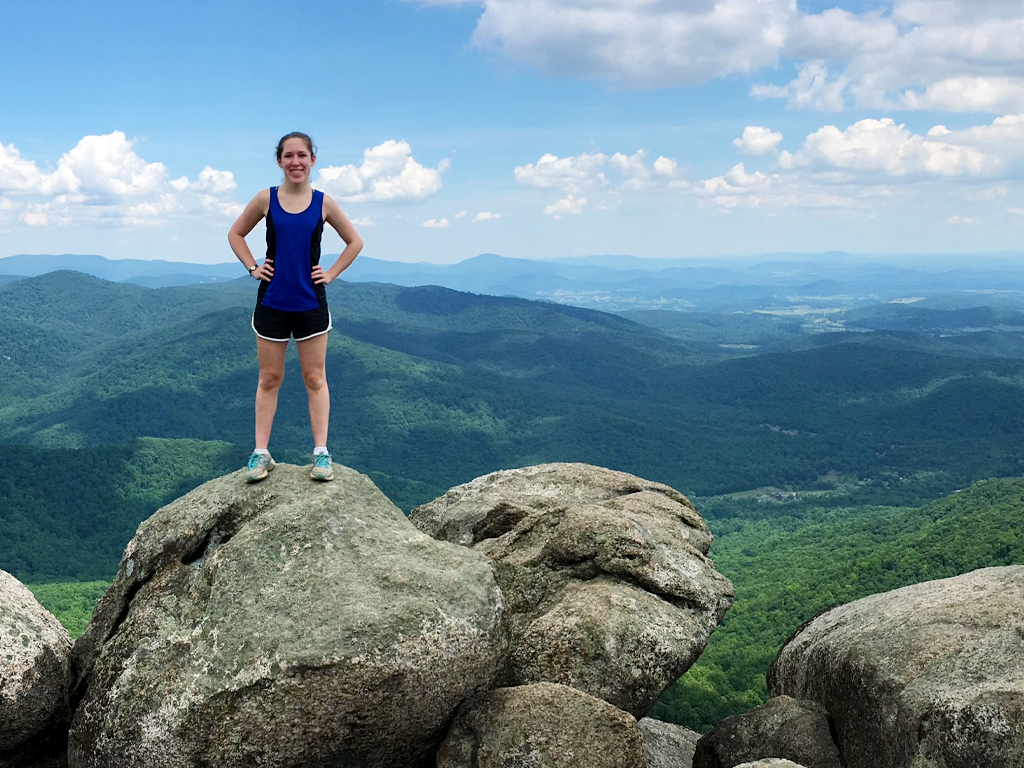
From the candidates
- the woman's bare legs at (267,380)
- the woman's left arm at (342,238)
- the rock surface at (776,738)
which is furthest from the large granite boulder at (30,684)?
the rock surface at (776,738)

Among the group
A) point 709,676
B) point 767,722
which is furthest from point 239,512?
point 709,676

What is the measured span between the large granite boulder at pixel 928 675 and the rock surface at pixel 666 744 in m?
2.60

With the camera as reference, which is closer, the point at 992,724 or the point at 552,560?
the point at 992,724

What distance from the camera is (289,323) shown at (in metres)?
13.2

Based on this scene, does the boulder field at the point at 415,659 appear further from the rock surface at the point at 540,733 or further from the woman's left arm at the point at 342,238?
the woman's left arm at the point at 342,238

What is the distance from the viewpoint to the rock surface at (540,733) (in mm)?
10508

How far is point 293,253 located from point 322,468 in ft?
11.8

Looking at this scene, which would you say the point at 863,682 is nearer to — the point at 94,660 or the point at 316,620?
the point at 316,620

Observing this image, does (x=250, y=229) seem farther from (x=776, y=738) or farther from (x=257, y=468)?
(x=776, y=738)

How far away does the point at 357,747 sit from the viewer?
10.5m

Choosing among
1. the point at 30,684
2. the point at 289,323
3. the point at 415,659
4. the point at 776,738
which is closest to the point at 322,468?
the point at 289,323

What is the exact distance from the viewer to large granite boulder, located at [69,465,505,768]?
9.87 m

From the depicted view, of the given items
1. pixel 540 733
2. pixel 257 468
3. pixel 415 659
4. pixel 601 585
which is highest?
pixel 257 468

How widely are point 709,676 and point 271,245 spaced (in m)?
42.8
